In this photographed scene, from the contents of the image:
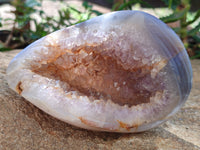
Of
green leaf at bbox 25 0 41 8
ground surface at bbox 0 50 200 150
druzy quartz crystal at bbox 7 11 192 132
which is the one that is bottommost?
green leaf at bbox 25 0 41 8

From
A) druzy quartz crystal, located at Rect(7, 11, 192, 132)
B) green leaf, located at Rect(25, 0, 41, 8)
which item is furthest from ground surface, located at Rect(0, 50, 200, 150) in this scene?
green leaf, located at Rect(25, 0, 41, 8)

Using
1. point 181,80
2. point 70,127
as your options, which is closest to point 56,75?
point 70,127

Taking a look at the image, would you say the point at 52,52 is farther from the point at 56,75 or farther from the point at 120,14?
the point at 120,14

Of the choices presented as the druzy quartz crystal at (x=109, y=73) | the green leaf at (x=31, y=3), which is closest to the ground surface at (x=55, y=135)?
the druzy quartz crystal at (x=109, y=73)

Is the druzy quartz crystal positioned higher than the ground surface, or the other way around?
the druzy quartz crystal

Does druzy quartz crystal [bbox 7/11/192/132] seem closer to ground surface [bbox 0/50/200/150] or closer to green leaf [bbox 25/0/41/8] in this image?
ground surface [bbox 0/50/200/150]

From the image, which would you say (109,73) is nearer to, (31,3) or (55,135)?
(55,135)

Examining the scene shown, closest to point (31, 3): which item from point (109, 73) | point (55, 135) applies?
point (109, 73)
